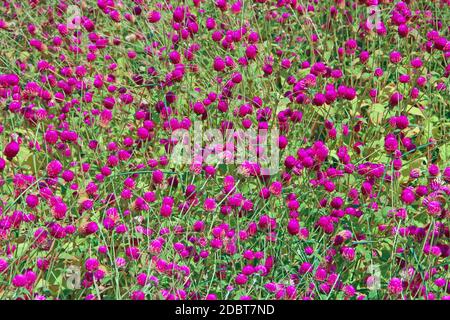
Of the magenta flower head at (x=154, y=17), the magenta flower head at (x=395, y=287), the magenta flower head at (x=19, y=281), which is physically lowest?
the magenta flower head at (x=395, y=287)

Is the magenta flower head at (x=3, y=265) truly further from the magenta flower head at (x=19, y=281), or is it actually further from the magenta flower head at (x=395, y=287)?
the magenta flower head at (x=395, y=287)

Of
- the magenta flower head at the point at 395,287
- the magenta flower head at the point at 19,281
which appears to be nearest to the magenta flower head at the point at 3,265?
the magenta flower head at the point at 19,281

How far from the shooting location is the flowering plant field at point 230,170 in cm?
203

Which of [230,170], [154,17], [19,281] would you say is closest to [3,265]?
[19,281]

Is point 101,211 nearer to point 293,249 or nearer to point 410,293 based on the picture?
point 293,249

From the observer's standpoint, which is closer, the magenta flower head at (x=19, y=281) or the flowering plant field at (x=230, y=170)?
the magenta flower head at (x=19, y=281)

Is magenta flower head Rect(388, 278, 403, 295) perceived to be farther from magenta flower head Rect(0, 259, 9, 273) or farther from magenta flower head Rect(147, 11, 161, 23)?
magenta flower head Rect(147, 11, 161, 23)

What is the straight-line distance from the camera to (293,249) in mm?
2129

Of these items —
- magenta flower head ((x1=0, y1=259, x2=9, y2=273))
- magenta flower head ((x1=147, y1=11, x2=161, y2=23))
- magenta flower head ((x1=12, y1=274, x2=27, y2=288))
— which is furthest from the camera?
magenta flower head ((x1=147, y1=11, x2=161, y2=23))

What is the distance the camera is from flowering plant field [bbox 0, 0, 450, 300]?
2025 mm

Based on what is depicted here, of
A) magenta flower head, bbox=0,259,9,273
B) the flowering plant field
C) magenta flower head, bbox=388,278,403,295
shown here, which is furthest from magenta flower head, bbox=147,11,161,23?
magenta flower head, bbox=388,278,403,295

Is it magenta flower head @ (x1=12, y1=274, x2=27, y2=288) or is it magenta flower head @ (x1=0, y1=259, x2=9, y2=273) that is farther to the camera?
magenta flower head @ (x1=0, y1=259, x2=9, y2=273)

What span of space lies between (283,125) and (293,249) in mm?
618

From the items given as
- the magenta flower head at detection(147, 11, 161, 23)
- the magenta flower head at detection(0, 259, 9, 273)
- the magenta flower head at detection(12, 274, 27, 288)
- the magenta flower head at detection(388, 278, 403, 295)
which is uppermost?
the magenta flower head at detection(147, 11, 161, 23)
